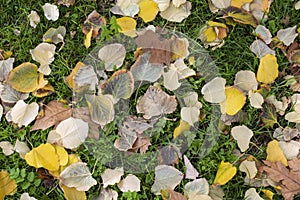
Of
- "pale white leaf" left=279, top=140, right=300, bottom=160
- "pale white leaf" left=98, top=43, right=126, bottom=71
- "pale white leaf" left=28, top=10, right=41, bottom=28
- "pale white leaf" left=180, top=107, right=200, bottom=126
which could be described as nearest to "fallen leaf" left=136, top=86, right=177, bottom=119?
"pale white leaf" left=180, top=107, right=200, bottom=126

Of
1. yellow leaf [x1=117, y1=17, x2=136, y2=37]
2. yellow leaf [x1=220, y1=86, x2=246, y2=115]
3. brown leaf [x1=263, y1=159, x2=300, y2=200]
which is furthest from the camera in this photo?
yellow leaf [x1=117, y1=17, x2=136, y2=37]

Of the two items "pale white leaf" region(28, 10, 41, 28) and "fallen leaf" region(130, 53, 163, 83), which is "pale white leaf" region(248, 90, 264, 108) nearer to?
"fallen leaf" region(130, 53, 163, 83)

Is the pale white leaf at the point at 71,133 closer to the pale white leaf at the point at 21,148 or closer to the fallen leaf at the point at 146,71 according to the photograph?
the pale white leaf at the point at 21,148

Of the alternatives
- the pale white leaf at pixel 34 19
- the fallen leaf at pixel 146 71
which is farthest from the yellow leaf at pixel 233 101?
the pale white leaf at pixel 34 19

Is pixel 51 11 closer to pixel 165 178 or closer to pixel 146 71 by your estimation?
pixel 146 71

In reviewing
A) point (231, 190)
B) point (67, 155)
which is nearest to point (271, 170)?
point (231, 190)

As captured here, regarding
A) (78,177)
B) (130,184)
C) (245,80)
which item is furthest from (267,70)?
(78,177)

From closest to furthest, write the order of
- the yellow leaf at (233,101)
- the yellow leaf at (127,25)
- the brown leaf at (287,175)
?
the brown leaf at (287,175), the yellow leaf at (233,101), the yellow leaf at (127,25)
